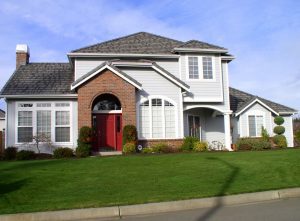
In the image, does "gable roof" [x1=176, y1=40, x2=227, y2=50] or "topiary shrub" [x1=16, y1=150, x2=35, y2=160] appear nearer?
"topiary shrub" [x1=16, y1=150, x2=35, y2=160]

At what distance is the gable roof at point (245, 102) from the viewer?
27391mm

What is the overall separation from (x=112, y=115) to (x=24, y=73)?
6.59 meters

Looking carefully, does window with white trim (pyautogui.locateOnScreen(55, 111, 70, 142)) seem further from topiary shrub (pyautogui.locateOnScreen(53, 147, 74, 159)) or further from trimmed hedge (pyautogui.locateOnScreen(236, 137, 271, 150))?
trimmed hedge (pyautogui.locateOnScreen(236, 137, 271, 150))

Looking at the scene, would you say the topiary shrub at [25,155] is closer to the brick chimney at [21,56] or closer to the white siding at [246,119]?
the brick chimney at [21,56]

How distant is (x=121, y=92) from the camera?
21859 mm

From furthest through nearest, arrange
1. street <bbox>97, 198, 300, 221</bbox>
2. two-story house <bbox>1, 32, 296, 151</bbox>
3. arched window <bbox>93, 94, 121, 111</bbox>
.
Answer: arched window <bbox>93, 94, 121, 111</bbox>
two-story house <bbox>1, 32, 296, 151</bbox>
street <bbox>97, 198, 300, 221</bbox>

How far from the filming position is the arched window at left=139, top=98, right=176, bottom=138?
22562mm

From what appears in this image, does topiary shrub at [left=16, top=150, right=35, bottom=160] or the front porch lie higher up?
the front porch

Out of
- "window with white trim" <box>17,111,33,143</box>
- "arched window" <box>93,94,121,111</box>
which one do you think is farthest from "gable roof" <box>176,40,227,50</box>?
"window with white trim" <box>17,111,33,143</box>

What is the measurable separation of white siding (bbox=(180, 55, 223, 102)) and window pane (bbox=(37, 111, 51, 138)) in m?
8.38

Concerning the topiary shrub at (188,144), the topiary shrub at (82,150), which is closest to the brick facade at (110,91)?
the topiary shrub at (82,150)

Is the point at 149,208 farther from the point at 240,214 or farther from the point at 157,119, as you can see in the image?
the point at 157,119

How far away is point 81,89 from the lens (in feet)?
71.3

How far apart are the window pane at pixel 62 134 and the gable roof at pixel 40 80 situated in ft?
6.80
